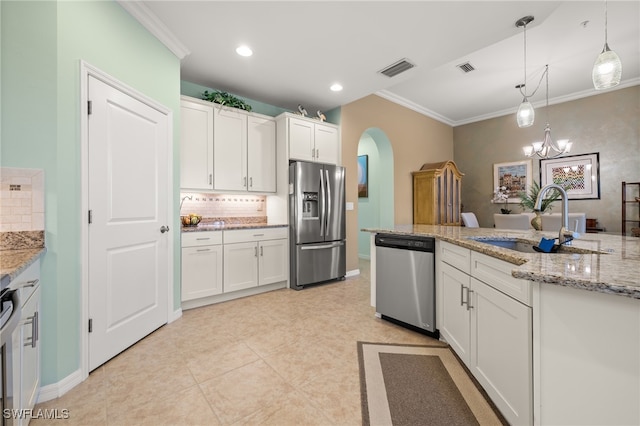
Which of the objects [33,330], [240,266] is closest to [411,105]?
[240,266]

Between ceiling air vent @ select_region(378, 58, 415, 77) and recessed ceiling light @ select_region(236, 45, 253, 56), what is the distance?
1533 mm

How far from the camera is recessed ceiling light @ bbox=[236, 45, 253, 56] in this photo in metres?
2.79

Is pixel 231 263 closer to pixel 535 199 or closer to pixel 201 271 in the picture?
pixel 201 271

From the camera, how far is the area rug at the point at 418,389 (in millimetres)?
1411

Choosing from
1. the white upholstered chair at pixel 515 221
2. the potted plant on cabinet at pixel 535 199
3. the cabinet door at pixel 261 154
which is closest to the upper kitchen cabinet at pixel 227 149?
the cabinet door at pixel 261 154

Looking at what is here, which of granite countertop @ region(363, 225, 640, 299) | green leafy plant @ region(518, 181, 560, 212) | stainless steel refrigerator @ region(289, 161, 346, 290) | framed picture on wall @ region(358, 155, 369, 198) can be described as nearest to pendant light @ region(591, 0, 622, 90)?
granite countertop @ region(363, 225, 640, 299)

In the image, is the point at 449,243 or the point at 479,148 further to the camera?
the point at 479,148

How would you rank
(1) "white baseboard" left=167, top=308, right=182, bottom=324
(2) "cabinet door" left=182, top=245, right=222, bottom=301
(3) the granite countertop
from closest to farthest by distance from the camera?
(3) the granite countertop → (1) "white baseboard" left=167, top=308, right=182, bottom=324 → (2) "cabinet door" left=182, top=245, right=222, bottom=301

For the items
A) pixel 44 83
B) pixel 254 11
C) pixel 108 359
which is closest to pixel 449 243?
pixel 254 11

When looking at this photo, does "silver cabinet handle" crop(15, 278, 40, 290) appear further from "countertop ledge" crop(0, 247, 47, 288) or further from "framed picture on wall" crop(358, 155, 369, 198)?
"framed picture on wall" crop(358, 155, 369, 198)

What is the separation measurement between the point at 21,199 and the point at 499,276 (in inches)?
105

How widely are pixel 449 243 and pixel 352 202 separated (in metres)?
2.49

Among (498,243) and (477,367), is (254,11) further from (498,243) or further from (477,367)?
(477,367)

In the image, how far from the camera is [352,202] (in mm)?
4461
